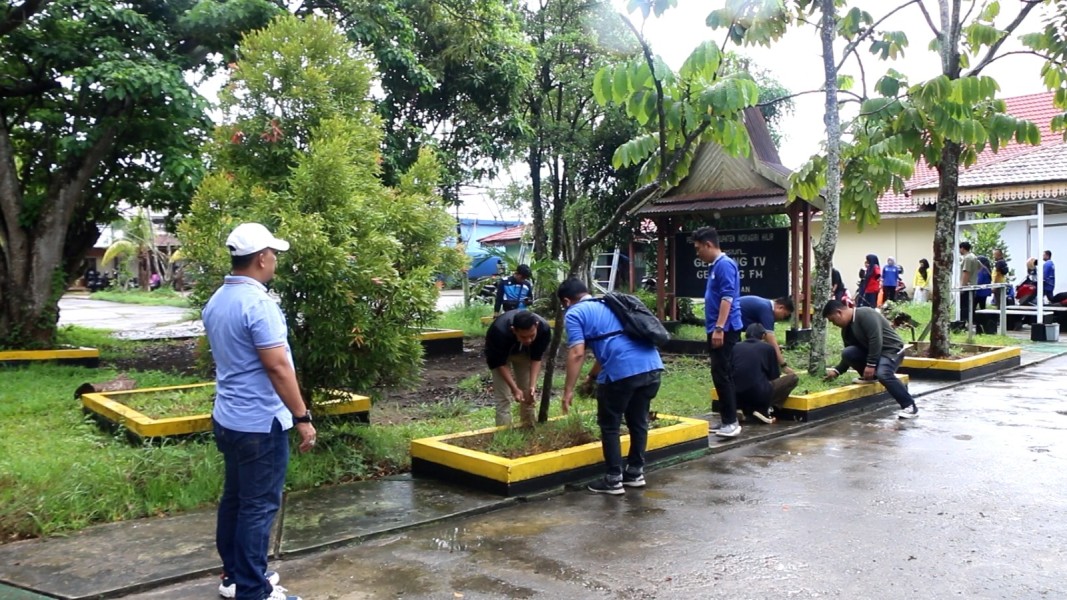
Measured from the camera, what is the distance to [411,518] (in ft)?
16.7

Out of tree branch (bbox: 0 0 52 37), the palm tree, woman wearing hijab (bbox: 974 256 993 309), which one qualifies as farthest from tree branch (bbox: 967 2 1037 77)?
the palm tree

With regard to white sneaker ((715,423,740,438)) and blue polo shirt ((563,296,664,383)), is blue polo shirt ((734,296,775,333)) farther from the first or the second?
blue polo shirt ((563,296,664,383))

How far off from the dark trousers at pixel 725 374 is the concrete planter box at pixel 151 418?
3130mm

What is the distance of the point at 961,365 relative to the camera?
34.8 ft

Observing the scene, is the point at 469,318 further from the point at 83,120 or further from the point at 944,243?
the point at 944,243

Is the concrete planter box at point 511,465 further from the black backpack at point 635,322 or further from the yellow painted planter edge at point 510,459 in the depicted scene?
the black backpack at point 635,322

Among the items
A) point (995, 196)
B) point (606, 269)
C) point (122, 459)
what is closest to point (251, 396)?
point (122, 459)

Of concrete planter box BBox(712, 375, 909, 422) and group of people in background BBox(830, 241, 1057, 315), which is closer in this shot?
concrete planter box BBox(712, 375, 909, 422)

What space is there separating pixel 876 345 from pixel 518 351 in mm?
4039

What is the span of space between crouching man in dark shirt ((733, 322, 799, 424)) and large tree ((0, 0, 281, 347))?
7.01 metres

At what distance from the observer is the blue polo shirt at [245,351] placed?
3602 millimetres

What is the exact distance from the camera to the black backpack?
559cm

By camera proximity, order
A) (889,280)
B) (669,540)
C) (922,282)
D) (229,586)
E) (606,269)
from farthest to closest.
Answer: (922,282)
(889,280)
(606,269)
(669,540)
(229,586)

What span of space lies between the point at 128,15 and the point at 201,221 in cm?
530
